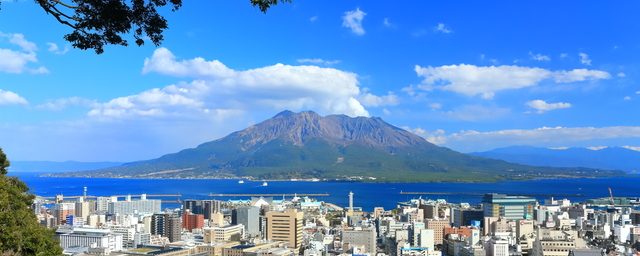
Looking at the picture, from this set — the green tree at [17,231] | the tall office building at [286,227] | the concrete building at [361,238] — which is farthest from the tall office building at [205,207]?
the green tree at [17,231]

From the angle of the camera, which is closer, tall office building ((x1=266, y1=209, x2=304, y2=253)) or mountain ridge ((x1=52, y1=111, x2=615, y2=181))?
Answer: tall office building ((x1=266, y1=209, x2=304, y2=253))

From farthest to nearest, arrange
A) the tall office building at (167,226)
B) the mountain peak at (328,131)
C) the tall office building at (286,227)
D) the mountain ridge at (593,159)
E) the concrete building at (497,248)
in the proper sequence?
the mountain ridge at (593,159) → the mountain peak at (328,131) → the tall office building at (167,226) → the tall office building at (286,227) → the concrete building at (497,248)

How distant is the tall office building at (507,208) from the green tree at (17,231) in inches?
1121

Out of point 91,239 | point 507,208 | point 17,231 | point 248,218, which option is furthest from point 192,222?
point 17,231

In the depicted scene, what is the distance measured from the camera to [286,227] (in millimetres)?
23812

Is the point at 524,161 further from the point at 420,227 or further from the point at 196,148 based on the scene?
the point at 420,227

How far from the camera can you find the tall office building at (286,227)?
23562 millimetres

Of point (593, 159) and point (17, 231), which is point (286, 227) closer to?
point (17, 231)

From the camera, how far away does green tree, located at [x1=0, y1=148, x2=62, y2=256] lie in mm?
4547

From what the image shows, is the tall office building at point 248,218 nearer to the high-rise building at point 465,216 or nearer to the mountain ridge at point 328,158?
the high-rise building at point 465,216

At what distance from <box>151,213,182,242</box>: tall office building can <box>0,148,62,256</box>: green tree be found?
2041cm

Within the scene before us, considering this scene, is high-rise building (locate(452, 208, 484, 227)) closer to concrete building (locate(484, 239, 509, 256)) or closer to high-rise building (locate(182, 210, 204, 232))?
concrete building (locate(484, 239, 509, 256))

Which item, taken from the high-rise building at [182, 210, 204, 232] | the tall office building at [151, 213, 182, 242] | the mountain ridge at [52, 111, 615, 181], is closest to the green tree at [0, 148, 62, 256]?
the tall office building at [151, 213, 182, 242]

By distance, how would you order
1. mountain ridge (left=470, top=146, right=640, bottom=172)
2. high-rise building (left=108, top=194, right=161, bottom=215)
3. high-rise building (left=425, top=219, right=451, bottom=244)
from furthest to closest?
mountain ridge (left=470, top=146, right=640, bottom=172), high-rise building (left=108, top=194, right=161, bottom=215), high-rise building (left=425, top=219, right=451, bottom=244)
